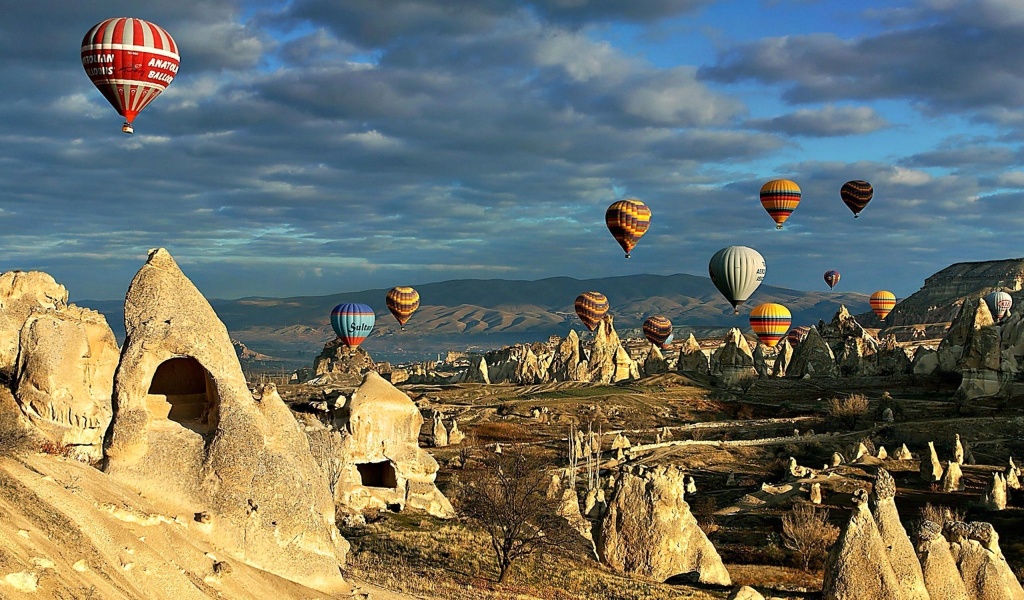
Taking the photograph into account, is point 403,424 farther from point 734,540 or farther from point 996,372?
point 996,372

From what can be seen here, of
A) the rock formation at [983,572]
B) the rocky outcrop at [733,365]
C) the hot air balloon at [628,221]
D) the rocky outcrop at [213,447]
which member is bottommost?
the rock formation at [983,572]

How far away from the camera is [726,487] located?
48844 mm

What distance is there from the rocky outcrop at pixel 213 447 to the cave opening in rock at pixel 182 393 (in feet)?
0.11

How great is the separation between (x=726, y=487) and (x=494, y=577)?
97.4ft

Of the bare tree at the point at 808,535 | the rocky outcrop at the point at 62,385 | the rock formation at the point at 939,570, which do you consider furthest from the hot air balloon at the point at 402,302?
the rocky outcrop at the point at 62,385

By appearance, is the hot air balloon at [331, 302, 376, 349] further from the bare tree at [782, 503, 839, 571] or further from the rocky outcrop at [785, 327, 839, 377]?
the bare tree at [782, 503, 839, 571]

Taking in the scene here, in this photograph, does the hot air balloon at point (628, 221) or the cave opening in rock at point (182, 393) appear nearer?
the cave opening in rock at point (182, 393)

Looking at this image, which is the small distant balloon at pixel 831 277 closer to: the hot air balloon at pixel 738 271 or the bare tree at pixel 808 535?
the hot air balloon at pixel 738 271

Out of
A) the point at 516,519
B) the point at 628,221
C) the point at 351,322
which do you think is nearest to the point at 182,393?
the point at 516,519

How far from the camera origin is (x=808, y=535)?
30094 millimetres

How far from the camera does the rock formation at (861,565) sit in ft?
60.4

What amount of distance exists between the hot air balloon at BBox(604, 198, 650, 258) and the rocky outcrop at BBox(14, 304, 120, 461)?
69.4 m

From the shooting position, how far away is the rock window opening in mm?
29469

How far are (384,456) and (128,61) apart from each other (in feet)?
73.9
